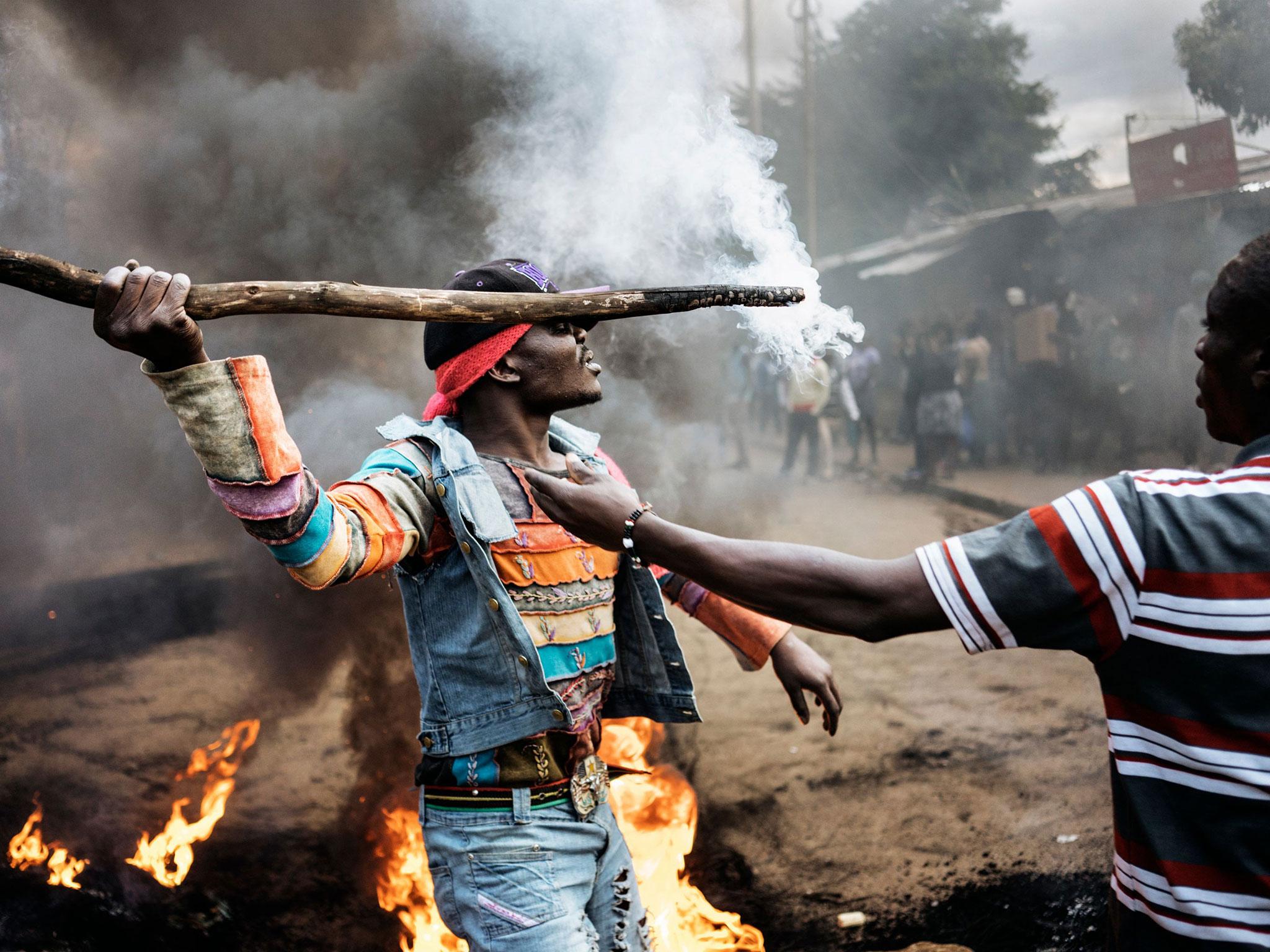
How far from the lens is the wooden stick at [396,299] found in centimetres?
146

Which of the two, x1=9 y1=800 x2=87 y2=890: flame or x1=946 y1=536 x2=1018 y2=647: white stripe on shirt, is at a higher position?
x1=946 y1=536 x2=1018 y2=647: white stripe on shirt

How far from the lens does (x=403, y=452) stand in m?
2.11

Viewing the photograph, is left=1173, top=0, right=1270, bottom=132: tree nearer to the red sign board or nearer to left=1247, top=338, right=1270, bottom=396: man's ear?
the red sign board

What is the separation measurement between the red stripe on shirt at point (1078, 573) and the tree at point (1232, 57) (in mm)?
10162

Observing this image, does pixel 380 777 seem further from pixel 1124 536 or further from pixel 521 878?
pixel 1124 536

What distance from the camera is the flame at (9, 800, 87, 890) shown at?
371 cm

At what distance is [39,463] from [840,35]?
28473 mm

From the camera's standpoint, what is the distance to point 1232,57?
9.78 m

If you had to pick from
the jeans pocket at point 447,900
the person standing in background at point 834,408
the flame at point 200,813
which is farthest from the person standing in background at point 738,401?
the jeans pocket at point 447,900

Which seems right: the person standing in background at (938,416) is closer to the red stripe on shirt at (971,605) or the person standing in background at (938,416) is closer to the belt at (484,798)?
the belt at (484,798)

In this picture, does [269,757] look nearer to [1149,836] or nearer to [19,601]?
[19,601]

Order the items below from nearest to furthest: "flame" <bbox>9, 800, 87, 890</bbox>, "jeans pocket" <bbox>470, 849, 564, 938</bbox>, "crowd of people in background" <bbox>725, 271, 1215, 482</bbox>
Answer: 1. "jeans pocket" <bbox>470, 849, 564, 938</bbox>
2. "flame" <bbox>9, 800, 87, 890</bbox>
3. "crowd of people in background" <bbox>725, 271, 1215, 482</bbox>

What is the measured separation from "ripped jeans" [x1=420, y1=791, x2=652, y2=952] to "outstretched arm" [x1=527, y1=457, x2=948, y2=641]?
2.35ft

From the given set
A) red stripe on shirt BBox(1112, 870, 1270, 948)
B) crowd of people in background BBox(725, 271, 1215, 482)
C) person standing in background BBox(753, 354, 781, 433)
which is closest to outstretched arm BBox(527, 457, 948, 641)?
red stripe on shirt BBox(1112, 870, 1270, 948)
